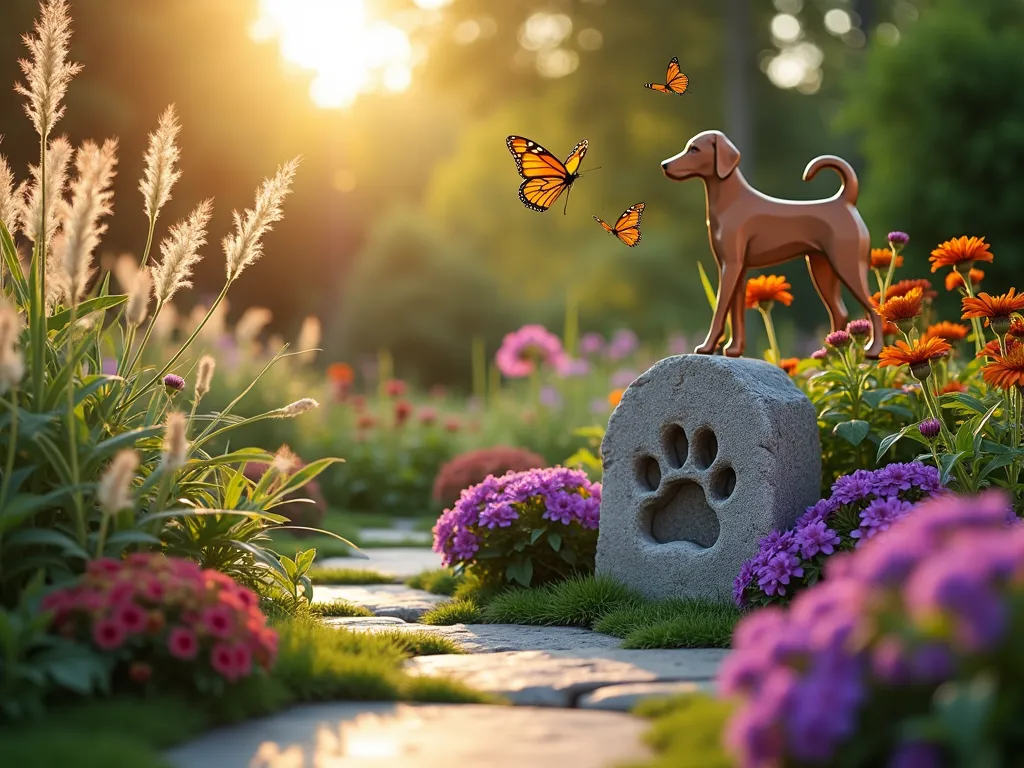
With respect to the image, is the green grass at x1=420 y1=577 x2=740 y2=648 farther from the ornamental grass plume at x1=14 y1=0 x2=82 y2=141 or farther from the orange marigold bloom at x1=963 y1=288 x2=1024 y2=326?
the ornamental grass plume at x1=14 y1=0 x2=82 y2=141

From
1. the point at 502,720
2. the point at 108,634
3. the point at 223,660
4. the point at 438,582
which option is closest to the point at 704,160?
the point at 438,582

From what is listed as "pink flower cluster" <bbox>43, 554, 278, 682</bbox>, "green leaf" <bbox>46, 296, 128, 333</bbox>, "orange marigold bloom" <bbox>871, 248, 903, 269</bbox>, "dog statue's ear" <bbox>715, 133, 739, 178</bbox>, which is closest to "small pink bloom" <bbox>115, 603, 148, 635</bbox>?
"pink flower cluster" <bbox>43, 554, 278, 682</bbox>

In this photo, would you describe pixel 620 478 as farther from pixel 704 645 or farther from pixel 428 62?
pixel 428 62

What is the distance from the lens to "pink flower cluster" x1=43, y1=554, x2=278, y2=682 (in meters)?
3.01

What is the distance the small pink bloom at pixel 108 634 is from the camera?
2980 mm

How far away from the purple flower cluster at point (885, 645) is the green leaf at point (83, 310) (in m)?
2.96

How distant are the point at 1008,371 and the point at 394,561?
12.7 ft

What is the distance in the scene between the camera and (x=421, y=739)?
9.41ft

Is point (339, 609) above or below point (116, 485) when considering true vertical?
below

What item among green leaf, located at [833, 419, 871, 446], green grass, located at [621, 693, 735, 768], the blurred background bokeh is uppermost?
the blurred background bokeh

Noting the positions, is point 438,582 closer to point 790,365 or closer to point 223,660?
point 790,365

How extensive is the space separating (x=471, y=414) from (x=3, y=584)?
9.22 m

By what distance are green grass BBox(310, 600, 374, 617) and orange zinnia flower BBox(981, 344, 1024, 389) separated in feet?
9.03

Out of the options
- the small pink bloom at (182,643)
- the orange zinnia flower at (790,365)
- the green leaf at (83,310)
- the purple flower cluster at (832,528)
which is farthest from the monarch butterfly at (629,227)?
the small pink bloom at (182,643)
